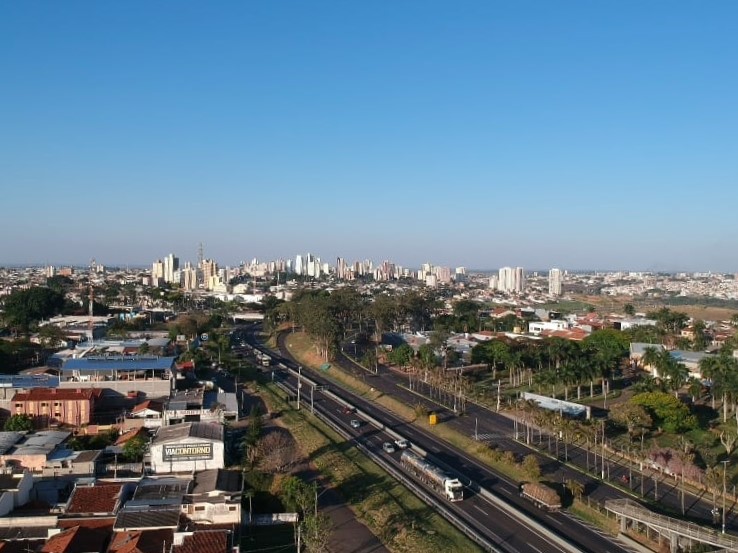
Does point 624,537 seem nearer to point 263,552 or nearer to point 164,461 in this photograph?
point 263,552

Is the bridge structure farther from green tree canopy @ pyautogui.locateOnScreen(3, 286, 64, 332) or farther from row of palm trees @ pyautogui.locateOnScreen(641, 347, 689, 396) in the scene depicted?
green tree canopy @ pyautogui.locateOnScreen(3, 286, 64, 332)

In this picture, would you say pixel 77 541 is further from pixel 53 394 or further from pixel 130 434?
pixel 53 394

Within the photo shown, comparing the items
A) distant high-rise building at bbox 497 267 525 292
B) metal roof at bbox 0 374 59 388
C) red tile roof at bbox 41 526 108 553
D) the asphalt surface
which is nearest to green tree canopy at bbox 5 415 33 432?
metal roof at bbox 0 374 59 388

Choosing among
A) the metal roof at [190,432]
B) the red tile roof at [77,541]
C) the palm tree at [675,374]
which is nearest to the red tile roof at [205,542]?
the red tile roof at [77,541]

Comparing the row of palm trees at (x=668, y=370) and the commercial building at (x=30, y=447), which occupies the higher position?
the row of palm trees at (x=668, y=370)

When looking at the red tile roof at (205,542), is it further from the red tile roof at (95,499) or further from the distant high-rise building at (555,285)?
the distant high-rise building at (555,285)
